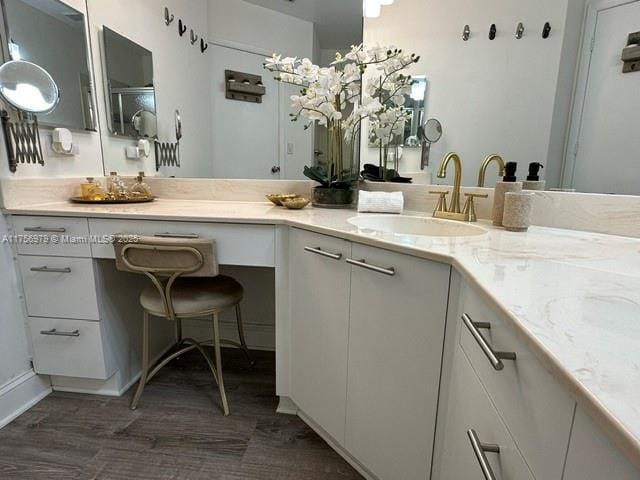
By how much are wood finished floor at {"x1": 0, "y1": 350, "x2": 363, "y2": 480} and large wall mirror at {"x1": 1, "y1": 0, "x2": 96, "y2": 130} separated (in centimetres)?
129

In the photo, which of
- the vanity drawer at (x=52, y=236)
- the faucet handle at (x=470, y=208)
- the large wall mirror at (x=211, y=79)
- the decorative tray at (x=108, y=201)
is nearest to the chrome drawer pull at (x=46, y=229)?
the vanity drawer at (x=52, y=236)

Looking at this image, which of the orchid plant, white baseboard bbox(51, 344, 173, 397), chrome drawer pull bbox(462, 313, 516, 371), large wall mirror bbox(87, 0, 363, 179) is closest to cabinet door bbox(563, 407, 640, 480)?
chrome drawer pull bbox(462, 313, 516, 371)

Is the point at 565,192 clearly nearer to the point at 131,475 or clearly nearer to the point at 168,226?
the point at 168,226

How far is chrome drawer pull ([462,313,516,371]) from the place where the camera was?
54 centimetres

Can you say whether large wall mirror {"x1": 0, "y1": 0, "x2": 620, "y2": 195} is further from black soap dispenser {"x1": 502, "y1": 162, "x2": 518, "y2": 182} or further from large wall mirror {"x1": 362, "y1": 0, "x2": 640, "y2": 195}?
black soap dispenser {"x1": 502, "y1": 162, "x2": 518, "y2": 182}

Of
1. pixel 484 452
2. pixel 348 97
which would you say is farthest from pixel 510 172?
pixel 484 452

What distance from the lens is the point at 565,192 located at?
1229 millimetres

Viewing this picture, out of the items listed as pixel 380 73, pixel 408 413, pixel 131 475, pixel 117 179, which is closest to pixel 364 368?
pixel 408 413

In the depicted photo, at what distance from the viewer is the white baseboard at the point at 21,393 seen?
4.78 ft

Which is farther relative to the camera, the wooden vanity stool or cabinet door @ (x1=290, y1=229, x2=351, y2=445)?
the wooden vanity stool

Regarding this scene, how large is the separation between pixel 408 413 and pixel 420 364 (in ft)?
0.54

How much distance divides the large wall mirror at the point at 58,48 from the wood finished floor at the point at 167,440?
4.22ft

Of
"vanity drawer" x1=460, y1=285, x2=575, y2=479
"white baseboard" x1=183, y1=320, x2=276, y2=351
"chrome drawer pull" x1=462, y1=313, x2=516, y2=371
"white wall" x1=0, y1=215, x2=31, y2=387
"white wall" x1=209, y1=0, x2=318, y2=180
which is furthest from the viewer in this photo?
"white baseboard" x1=183, y1=320, x2=276, y2=351

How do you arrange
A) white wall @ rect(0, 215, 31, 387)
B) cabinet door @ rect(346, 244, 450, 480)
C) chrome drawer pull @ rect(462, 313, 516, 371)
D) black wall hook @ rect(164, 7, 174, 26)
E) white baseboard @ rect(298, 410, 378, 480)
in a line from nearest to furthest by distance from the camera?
1. chrome drawer pull @ rect(462, 313, 516, 371)
2. cabinet door @ rect(346, 244, 450, 480)
3. white baseboard @ rect(298, 410, 378, 480)
4. white wall @ rect(0, 215, 31, 387)
5. black wall hook @ rect(164, 7, 174, 26)
